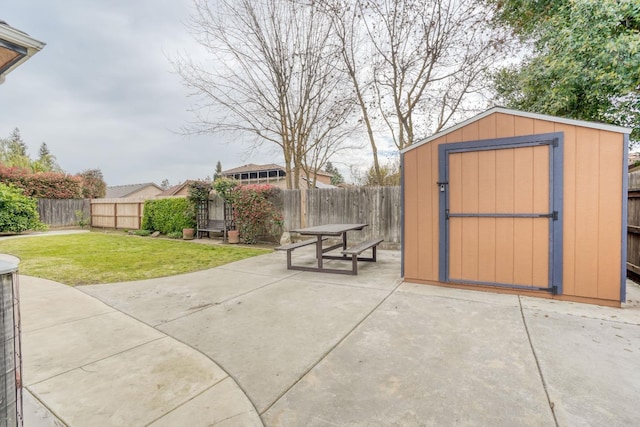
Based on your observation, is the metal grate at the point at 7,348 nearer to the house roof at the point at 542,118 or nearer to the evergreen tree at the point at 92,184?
the house roof at the point at 542,118

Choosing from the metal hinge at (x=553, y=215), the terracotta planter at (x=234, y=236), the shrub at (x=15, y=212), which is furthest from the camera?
the shrub at (x=15, y=212)

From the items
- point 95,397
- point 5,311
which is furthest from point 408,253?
point 5,311

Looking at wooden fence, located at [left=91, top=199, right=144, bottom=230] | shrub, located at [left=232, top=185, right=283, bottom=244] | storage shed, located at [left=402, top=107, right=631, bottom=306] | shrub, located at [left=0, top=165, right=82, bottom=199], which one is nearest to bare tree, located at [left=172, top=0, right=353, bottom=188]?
shrub, located at [left=232, top=185, right=283, bottom=244]

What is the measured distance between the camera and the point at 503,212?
3.79 meters

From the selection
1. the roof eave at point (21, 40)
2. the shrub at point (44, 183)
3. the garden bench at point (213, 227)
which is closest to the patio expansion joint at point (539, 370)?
the roof eave at point (21, 40)

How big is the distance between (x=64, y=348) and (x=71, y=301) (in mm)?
1513

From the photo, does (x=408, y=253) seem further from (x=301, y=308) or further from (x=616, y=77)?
(x=616, y=77)

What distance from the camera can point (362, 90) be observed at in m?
9.45

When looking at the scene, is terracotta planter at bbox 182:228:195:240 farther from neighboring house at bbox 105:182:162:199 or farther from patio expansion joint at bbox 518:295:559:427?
neighboring house at bbox 105:182:162:199

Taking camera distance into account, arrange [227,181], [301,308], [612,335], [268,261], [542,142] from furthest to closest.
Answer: [227,181] < [268,261] < [542,142] < [301,308] < [612,335]

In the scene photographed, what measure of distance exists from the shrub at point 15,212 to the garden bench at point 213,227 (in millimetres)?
7779

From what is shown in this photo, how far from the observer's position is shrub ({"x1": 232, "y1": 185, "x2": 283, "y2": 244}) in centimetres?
884

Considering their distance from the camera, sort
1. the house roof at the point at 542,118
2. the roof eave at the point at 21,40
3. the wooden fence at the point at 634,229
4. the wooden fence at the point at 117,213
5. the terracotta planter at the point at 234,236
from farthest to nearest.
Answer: the wooden fence at the point at 117,213 < the terracotta planter at the point at 234,236 < the wooden fence at the point at 634,229 < the house roof at the point at 542,118 < the roof eave at the point at 21,40

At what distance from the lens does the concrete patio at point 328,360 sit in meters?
1.63
